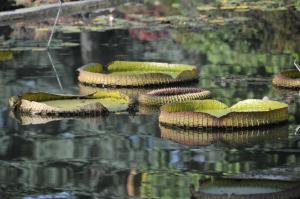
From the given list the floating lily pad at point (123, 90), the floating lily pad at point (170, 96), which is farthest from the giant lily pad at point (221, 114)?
the floating lily pad at point (123, 90)

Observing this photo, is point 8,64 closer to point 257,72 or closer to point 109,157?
point 257,72

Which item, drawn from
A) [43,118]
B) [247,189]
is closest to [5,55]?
[43,118]

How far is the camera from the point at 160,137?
37.5 feet

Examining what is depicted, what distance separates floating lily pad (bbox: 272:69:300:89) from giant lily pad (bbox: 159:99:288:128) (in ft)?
7.81

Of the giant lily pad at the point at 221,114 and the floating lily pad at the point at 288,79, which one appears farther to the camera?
the floating lily pad at the point at 288,79

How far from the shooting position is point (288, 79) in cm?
1466

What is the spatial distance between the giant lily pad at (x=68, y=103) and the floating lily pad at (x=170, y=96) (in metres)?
0.30

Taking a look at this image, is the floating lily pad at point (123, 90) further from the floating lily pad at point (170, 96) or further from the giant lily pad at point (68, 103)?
the giant lily pad at point (68, 103)

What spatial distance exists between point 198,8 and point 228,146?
2020cm

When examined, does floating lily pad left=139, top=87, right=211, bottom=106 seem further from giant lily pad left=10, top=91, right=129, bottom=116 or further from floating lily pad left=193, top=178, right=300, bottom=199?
floating lily pad left=193, top=178, right=300, bottom=199

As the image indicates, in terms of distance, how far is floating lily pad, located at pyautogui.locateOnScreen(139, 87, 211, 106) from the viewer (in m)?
13.3

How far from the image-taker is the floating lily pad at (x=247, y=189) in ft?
27.1

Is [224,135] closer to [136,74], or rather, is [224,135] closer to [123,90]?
[123,90]

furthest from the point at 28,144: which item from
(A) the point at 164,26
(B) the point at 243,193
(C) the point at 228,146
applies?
(A) the point at 164,26
